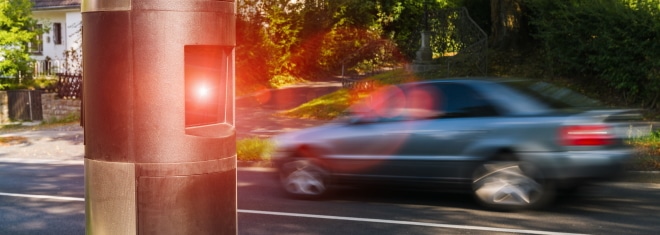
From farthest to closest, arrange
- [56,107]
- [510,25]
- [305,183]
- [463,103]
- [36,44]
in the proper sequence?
1. [36,44]
2. [56,107]
3. [510,25]
4. [305,183]
5. [463,103]

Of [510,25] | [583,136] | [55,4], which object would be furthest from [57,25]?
[583,136]

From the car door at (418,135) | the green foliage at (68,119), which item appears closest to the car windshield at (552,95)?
the car door at (418,135)

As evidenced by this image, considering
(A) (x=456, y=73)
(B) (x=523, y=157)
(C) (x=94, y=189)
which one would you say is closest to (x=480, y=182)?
(B) (x=523, y=157)

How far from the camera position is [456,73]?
73.4ft

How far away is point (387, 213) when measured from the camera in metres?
8.66

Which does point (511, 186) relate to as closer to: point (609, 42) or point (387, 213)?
point (387, 213)

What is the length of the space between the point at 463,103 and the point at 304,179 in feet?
7.17

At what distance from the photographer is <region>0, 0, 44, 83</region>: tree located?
90.5ft

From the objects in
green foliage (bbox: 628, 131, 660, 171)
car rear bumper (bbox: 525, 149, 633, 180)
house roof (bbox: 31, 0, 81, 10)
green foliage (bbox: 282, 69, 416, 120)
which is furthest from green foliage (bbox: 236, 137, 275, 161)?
house roof (bbox: 31, 0, 81, 10)

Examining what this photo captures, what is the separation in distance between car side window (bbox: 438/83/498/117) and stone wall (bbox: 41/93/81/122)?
1977 cm

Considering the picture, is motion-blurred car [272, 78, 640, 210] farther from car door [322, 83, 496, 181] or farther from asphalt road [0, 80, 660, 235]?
asphalt road [0, 80, 660, 235]

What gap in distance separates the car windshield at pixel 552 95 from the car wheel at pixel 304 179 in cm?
251

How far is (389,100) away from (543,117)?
1887 mm

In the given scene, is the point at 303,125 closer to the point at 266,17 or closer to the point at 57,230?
the point at 57,230
